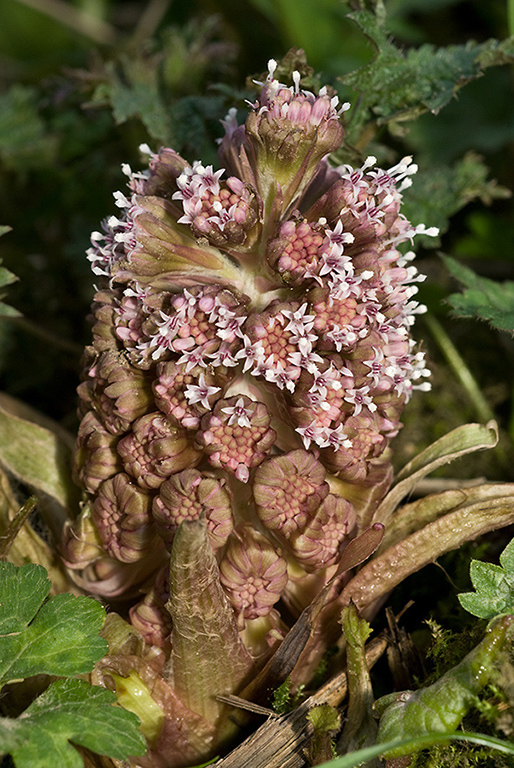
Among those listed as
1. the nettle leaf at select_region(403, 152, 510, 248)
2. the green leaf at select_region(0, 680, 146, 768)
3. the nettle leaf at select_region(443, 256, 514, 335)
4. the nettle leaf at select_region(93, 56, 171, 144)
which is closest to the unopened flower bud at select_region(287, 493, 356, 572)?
the green leaf at select_region(0, 680, 146, 768)

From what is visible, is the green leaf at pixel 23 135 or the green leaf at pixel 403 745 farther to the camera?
the green leaf at pixel 23 135

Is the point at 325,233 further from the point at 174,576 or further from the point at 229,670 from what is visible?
the point at 229,670

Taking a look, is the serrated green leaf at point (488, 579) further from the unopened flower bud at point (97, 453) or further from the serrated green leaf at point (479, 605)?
the unopened flower bud at point (97, 453)

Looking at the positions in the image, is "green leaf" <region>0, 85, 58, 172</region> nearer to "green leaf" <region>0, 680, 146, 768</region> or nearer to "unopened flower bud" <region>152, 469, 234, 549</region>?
"unopened flower bud" <region>152, 469, 234, 549</region>

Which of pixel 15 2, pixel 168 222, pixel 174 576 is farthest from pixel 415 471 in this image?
pixel 15 2

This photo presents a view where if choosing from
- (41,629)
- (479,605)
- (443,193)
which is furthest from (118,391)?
(443,193)

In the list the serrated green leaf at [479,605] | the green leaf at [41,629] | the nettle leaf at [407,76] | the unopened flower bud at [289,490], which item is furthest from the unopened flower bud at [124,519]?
the nettle leaf at [407,76]
